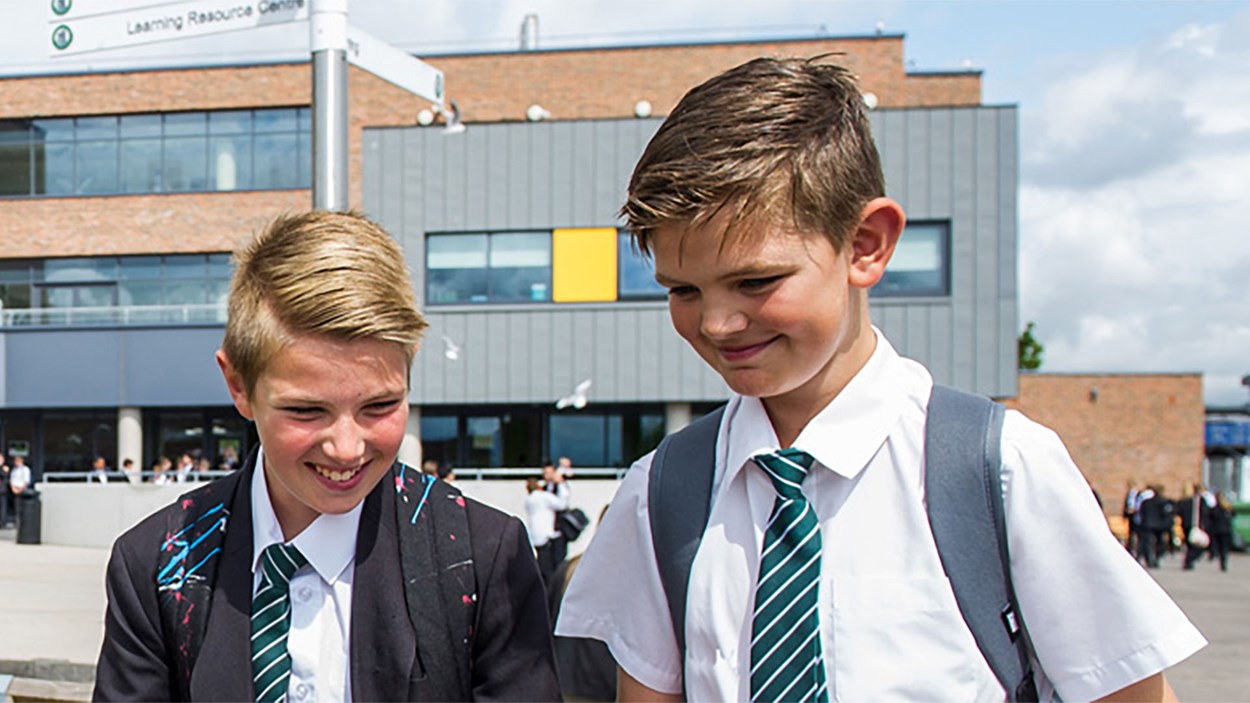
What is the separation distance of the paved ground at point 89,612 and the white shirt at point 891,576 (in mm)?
6648

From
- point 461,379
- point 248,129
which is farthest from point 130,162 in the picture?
point 461,379

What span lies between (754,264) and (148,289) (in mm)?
27463

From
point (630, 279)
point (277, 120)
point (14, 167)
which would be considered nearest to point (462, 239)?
point (630, 279)

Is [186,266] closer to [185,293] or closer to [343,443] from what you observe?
[185,293]

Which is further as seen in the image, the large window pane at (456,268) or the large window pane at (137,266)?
the large window pane at (137,266)

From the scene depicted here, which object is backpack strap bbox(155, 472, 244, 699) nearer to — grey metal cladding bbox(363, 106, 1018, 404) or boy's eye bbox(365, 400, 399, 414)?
boy's eye bbox(365, 400, 399, 414)

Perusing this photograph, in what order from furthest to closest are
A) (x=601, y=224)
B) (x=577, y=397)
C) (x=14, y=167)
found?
(x=14, y=167) → (x=601, y=224) → (x=577, y=397)

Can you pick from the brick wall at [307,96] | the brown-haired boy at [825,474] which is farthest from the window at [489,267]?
the brown-haired boy at [825,474]

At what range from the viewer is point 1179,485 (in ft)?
92.1

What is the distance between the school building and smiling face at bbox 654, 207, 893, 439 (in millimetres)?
19038

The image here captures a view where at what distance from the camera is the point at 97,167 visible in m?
27.1

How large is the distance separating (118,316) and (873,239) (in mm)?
26647

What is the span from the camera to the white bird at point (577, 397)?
21.9 metres

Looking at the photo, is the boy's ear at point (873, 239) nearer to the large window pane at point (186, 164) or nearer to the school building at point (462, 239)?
the school building at point (462, 239)
